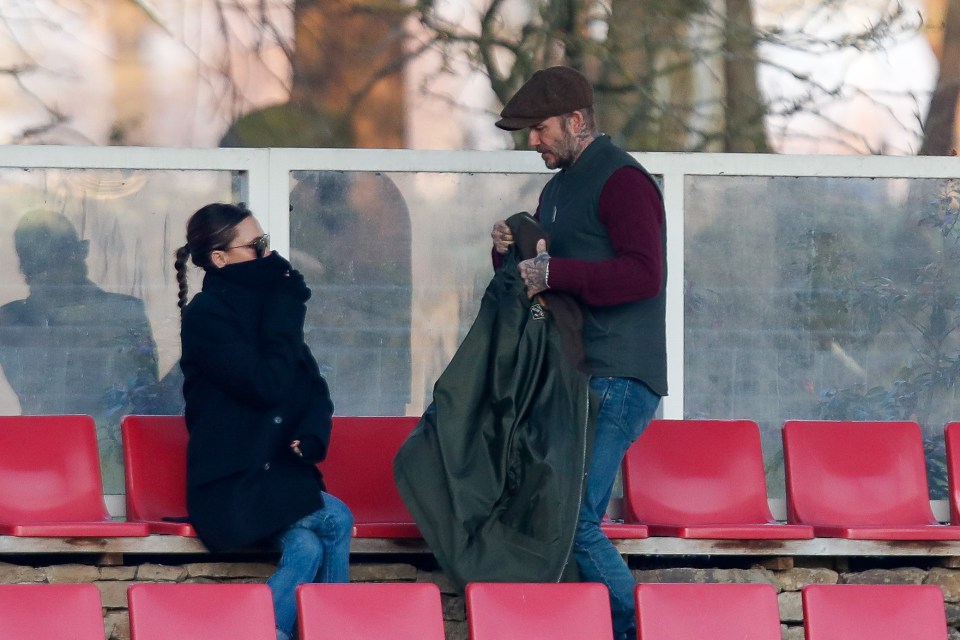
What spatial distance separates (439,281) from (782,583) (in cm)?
162

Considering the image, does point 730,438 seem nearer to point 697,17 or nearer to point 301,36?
point 697,17

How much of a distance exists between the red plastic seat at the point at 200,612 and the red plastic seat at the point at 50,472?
1.23 m

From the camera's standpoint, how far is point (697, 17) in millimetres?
6320

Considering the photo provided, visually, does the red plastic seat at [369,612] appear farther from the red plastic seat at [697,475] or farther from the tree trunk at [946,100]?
the tree trunk at [946,100]

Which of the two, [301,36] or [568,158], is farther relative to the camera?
[301,36]

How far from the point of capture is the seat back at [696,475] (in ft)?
18.4

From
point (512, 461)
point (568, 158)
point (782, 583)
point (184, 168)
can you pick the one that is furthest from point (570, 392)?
point (184, 168)

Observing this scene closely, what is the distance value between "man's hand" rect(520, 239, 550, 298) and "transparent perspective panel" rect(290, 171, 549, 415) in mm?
1532

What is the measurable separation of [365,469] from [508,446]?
1.09m

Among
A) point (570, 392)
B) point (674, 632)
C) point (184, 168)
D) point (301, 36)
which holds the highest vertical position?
point (301, 36)

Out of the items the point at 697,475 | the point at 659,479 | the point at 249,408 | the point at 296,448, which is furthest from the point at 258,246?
the point at 697,475

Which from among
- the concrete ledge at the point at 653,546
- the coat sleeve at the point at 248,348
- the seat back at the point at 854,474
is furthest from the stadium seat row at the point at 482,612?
the seat back at the point at 854,474

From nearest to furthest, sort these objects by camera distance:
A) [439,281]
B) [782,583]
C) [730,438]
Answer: [782,583]
[730,438]
[439,281]

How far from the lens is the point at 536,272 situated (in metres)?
4.56
